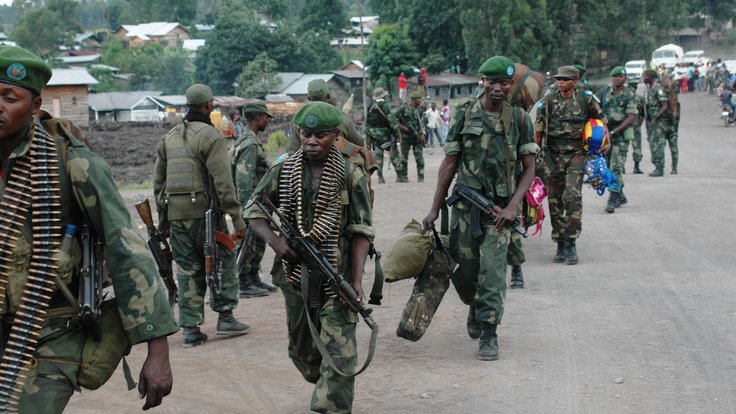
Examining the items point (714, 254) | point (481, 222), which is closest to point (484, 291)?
point (481, 222)

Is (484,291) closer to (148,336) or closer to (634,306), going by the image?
(634,306)

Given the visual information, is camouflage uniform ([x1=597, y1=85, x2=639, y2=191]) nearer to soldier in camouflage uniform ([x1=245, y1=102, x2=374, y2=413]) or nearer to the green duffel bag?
the green duffel bag

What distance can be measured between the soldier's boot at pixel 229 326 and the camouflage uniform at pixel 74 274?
16.3ft

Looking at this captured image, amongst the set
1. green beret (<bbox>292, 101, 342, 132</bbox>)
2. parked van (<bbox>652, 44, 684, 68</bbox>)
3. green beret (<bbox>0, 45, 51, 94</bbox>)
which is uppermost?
green beret (<bbox>0, 45, 51, 94</bbox>)

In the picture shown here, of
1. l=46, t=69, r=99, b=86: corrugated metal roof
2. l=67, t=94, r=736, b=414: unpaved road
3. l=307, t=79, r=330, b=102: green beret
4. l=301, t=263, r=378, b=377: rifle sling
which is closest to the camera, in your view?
l=301, t=263, r=378, b=377: rifle sling

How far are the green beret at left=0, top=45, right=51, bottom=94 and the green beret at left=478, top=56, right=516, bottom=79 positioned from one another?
4291mm

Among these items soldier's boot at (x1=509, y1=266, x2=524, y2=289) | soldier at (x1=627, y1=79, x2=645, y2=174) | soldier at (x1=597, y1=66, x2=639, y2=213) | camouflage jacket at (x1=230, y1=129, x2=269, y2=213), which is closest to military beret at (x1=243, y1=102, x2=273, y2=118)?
camouflage jacket at (x1=230, y1=129, x2=269, y2=213)

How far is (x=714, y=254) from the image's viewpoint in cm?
1160

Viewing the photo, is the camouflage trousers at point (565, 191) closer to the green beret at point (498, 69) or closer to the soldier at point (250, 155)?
the soldier at point (250, 155)

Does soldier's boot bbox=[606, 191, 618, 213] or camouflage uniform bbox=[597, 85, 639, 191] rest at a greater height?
camouflage uniform bbox=[597, 85, 639, 191]

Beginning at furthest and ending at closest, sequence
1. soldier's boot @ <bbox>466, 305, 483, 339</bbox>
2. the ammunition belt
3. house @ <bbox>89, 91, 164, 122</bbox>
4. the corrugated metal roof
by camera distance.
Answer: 1. house @ <bbox>89, 91, 164, 122</bbox>
2. the corrugated metal roof
3. soldier's boot @ <bbox>466, 305, 483, 339</bbox>
4. the ammunition belt

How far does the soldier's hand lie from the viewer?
3.98 m

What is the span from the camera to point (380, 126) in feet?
68.7

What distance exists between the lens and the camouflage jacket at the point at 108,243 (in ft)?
13.1
